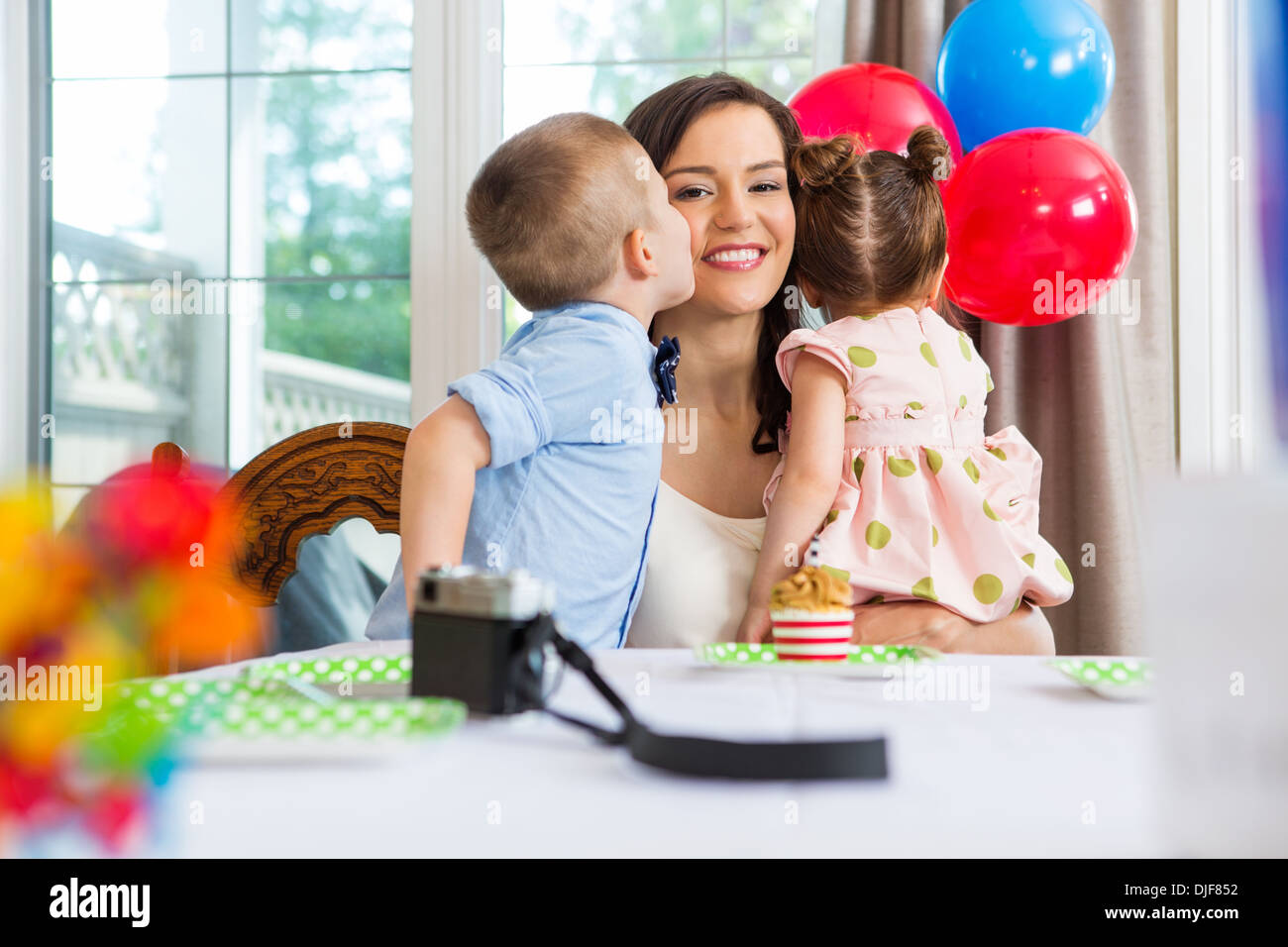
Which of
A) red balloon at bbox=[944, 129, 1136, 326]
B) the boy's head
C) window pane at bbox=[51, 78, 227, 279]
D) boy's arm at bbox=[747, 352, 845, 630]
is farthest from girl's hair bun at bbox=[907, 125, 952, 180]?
window pane at bbox=[51, 78, 227, 279]

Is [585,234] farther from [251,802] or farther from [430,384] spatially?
[430,384]

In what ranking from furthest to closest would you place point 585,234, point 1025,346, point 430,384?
point 430,384, point 1025,346, point 585,234

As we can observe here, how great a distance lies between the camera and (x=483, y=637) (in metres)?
0.51

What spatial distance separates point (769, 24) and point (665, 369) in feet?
5.43

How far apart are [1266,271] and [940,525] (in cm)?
105


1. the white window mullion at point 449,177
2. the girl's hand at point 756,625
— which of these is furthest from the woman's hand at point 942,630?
the white window mullion at point 449,177

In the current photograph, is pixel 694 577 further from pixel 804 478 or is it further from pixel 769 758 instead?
Answer: pixel 769 758

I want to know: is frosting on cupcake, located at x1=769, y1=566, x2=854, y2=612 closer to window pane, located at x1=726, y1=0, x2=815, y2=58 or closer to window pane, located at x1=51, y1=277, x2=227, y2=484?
window pane, located at x1=726, y1=0, x2=815, y2=58

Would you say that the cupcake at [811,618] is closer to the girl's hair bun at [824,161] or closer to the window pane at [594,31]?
the girl's hair bun at [824,161]

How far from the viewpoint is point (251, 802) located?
39cm

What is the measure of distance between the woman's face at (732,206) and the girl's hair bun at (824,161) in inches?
1.6

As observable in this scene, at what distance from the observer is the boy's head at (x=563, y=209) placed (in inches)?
44.9

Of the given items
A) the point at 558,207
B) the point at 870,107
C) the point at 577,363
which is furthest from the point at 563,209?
the point at 870,107
